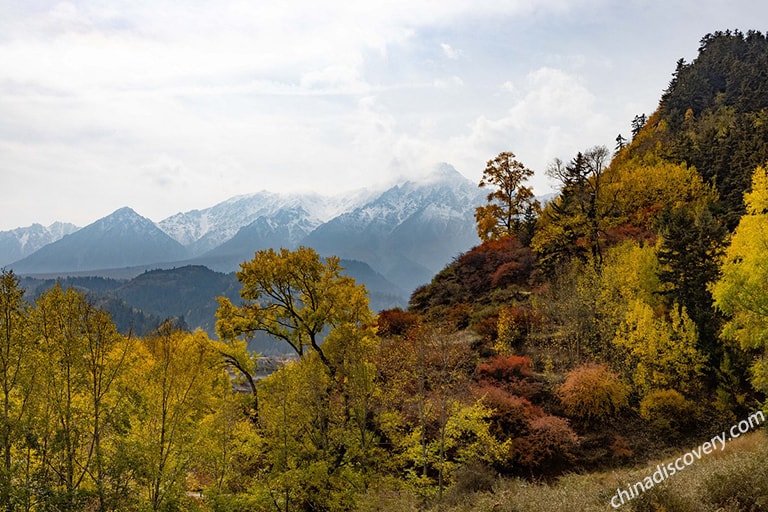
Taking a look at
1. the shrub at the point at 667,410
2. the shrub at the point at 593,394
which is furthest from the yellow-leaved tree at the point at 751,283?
the shrub at the point at 593,394

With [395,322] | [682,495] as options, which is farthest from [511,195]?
[682,495]

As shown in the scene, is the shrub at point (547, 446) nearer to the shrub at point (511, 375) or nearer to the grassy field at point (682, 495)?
the shrub at point (511, 375)

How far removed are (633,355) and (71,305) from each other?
82.3ft

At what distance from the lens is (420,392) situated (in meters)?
18.2

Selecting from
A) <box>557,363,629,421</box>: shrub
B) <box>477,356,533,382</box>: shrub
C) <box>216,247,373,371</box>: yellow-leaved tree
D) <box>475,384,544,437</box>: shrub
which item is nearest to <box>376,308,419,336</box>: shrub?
<box>477,356,533,382</box>: shrub

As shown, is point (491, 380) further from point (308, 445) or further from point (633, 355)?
point (308, 445)

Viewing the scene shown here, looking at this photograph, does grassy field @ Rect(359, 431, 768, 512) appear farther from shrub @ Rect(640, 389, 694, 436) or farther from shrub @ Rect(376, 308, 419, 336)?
shrub @ Rect(376, 308, 419, 336)

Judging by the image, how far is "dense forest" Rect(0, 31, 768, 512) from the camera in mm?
11852

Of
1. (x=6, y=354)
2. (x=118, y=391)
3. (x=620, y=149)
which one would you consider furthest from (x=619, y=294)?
(x=620, y=149)

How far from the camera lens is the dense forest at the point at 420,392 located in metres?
11.9

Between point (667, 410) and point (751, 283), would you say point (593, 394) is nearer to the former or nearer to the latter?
point (667, 410)

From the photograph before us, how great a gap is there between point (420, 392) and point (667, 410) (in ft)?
42.1

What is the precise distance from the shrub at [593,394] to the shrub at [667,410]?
1100 mm

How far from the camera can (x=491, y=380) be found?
24.3m
